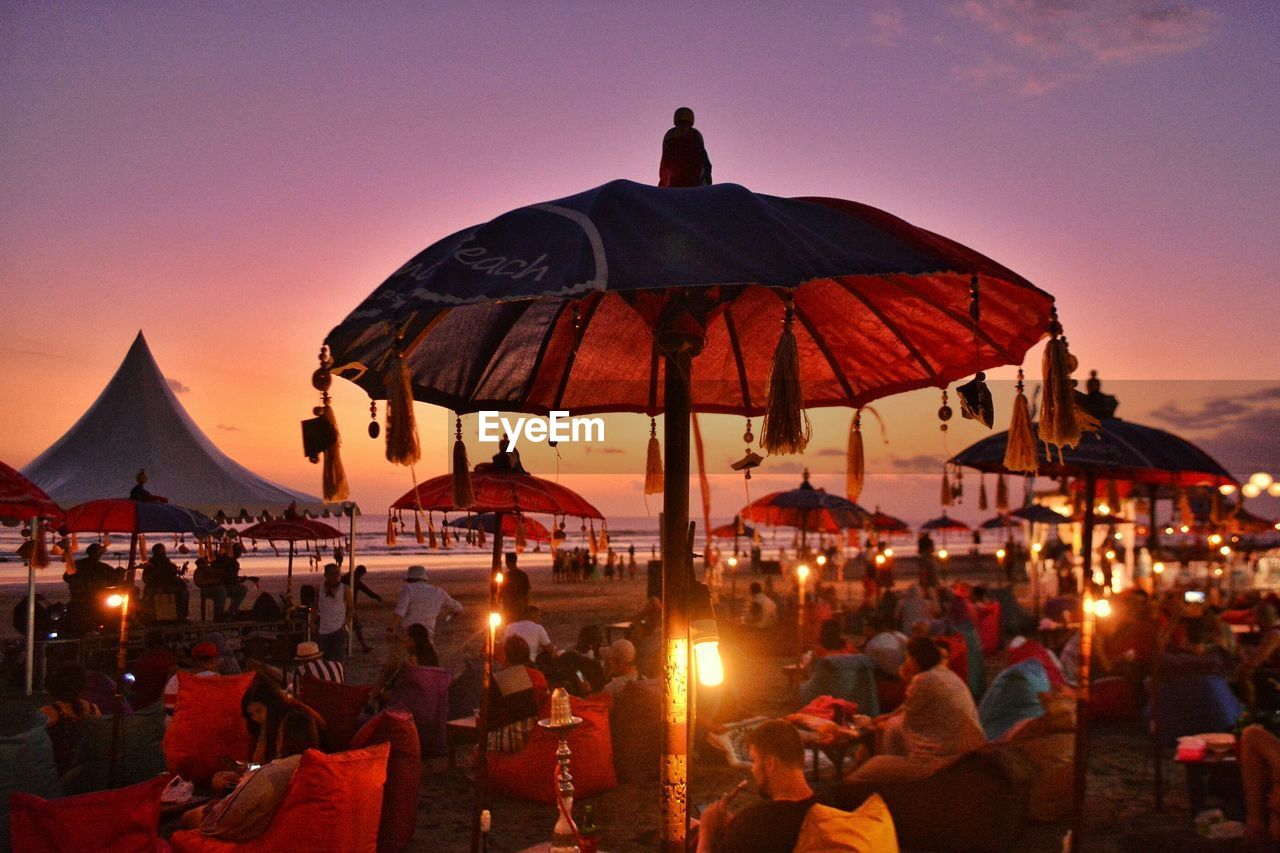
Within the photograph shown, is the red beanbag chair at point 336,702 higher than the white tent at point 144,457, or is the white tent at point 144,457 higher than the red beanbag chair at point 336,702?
the white tent at point 144,457

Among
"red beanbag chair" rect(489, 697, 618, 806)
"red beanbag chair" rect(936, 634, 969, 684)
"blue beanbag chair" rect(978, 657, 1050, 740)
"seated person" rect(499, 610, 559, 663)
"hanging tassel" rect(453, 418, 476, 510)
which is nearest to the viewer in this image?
"hanging tassel" rect(453, 418, 476, 510)

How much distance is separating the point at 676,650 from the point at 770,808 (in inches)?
45.7

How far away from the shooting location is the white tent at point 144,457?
1332 centimetres

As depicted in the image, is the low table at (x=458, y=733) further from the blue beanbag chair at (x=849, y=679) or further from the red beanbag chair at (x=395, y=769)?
the blue beanbag chair at (x=849, y=679)

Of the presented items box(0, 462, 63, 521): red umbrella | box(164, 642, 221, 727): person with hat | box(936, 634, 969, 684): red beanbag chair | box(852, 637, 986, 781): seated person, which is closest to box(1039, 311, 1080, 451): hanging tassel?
box(852, 637, 986, 781): seated person

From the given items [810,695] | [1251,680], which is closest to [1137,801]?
[1251,680]

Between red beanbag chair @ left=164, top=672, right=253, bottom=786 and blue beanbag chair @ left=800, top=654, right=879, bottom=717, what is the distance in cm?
583

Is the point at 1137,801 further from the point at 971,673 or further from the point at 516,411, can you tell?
the point at 516,411

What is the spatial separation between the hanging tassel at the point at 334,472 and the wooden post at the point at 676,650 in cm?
125

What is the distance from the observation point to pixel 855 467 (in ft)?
13.9

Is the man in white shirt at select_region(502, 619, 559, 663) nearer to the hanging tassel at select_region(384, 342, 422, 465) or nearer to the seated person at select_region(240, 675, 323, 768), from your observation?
the seated person at select_region(240, 675, 323, 768)

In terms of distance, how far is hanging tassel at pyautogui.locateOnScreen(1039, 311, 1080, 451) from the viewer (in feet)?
9.84

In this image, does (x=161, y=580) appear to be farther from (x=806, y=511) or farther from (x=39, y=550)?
(x=806, y=511)

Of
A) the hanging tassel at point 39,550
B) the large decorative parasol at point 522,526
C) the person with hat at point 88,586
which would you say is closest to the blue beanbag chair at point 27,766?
the hanging tassel at point 39,550
